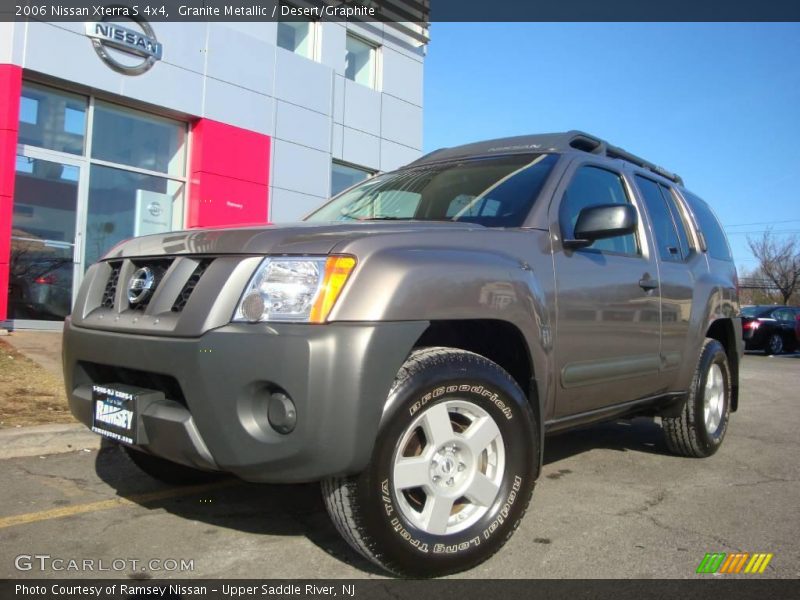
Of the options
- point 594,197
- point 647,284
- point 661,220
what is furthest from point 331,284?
point 661,220

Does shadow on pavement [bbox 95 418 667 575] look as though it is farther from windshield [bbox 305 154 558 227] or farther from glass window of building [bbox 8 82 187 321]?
glass window of building [bbox 8 82 187 321]

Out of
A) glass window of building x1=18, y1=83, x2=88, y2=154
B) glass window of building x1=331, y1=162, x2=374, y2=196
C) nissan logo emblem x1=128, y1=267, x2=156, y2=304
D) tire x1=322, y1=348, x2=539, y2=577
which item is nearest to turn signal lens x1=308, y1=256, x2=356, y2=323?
tire x1=322, y1=348, x2=539, y2=577

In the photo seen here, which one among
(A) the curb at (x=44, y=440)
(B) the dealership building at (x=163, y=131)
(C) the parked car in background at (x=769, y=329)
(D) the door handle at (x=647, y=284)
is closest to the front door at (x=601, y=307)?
(D) the door handle at (x=647, y=284)

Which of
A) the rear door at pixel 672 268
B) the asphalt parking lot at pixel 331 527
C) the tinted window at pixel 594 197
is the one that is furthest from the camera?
the rear door at pixel 672 268

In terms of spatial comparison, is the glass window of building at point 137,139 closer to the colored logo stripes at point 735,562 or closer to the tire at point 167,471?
the tire at point 167,471

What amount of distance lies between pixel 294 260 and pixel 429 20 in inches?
580

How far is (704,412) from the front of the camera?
14.8 feet

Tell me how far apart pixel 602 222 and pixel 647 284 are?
828 millimetres

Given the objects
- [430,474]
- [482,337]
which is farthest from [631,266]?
[430,474]

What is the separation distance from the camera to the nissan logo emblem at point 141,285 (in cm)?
269

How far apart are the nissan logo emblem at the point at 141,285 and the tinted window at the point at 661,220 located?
2.95m

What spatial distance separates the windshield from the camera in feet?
10.8

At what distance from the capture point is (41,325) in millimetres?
10039

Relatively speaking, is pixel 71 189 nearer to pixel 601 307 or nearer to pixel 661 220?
pixel 661 220
